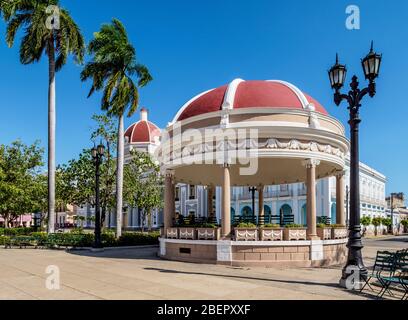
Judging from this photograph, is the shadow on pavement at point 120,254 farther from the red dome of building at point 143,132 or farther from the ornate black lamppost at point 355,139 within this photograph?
the red dome of building at point 143,132

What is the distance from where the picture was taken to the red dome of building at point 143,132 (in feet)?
210

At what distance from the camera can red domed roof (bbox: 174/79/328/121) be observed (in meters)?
18.2

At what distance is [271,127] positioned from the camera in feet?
55.3

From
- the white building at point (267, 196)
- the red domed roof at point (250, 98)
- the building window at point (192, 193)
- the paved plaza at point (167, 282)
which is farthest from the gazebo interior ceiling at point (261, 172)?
the building window at point (192, 193)

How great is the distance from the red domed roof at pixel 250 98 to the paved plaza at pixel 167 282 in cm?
766

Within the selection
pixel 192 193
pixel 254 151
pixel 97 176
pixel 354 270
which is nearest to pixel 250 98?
pixel 254 151

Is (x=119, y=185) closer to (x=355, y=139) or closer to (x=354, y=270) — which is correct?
(x=355, y=139)

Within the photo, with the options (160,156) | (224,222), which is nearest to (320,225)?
(224,222)

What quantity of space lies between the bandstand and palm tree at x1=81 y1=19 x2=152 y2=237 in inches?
356

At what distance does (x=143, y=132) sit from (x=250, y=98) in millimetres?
48328

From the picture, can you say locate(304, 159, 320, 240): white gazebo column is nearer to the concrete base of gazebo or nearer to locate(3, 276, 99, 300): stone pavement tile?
the concrete base of gazebo

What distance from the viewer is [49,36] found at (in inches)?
1155
